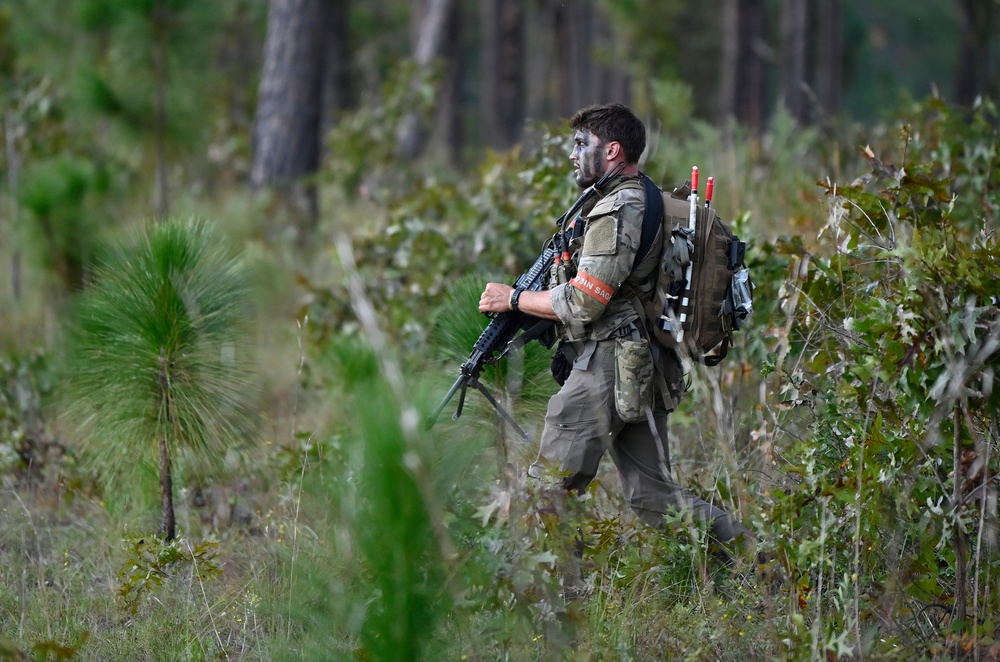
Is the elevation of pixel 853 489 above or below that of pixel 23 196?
below

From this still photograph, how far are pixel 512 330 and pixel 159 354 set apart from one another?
137 cm

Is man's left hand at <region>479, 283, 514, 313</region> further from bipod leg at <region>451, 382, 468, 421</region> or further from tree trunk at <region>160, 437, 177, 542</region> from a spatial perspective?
tree trunk at <region>160, 437, 177, 542</region>

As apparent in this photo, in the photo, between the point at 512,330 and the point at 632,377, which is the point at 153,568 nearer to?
the point at 512,330

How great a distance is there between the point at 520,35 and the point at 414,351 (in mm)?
10370

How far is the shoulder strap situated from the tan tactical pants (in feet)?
1.15

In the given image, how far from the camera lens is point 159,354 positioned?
382 cm

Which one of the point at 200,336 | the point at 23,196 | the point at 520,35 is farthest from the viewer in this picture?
the point at 520,35

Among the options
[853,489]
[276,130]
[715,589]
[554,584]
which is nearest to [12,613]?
[554,584]

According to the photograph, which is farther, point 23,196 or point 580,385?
point 23,196

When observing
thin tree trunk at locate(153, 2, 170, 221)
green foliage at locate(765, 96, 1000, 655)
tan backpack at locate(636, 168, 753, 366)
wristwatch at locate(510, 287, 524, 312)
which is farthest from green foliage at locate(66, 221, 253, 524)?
thin tree trunk at locate(153, 2, 170, 221)

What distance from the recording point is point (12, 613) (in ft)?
12.0

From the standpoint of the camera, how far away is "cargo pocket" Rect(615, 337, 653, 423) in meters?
3.45

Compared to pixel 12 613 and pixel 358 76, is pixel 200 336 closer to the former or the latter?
pixel 12 613

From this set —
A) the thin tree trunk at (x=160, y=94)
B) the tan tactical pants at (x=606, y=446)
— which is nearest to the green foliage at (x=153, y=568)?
the tan tactical pants at (x=606, y=446)
